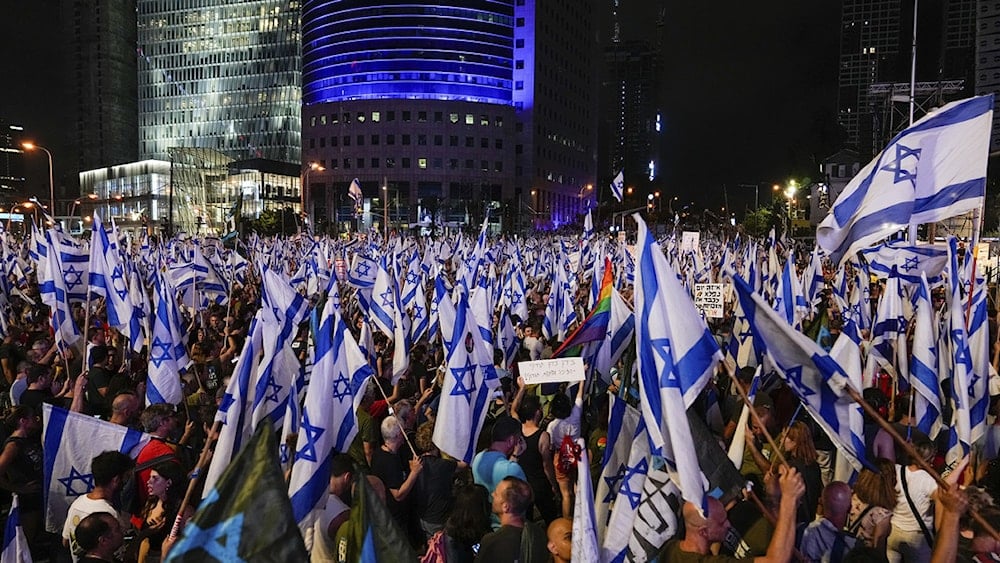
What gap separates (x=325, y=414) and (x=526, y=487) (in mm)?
1563

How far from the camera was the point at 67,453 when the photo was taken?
4.99 m

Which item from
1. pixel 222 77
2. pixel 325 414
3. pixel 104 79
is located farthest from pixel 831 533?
pixel 104 79

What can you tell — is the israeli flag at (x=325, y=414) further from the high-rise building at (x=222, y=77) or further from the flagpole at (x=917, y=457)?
the high-rise building at (x=222, y=77)

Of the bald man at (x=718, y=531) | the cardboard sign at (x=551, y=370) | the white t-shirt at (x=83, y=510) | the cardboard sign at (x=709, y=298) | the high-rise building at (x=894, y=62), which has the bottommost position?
the white t-shirt at (x=83, y=510)

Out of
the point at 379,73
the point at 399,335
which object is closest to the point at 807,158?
the point at 379,73

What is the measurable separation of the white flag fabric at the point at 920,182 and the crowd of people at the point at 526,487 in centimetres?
151

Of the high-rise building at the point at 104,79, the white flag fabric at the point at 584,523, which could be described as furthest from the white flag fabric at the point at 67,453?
the high-rise building at the point at 104,79

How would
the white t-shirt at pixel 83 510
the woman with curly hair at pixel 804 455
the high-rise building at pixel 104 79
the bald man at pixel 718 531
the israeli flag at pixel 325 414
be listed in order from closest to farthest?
1. the bald man at pixel 718 531
2. the white t-shirt at pixel 83 510
3. the israeli flag at pixel 325 414
4. the woman with curly hair at pixel 804 455
5. the high-rise building at pixel 104 79

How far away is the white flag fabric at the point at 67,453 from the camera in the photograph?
4934 mm

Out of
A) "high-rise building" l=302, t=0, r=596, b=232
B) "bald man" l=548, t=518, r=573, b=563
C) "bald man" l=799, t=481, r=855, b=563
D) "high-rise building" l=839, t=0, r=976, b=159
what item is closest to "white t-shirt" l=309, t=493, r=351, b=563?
"bald man" l=548, t=518, r=573, b=563

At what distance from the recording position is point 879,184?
18.1 feet

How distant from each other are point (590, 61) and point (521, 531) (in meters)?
135

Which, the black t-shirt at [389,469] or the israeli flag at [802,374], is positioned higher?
the israeli flag at [802,374]

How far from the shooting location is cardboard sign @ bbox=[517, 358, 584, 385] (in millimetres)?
5502
